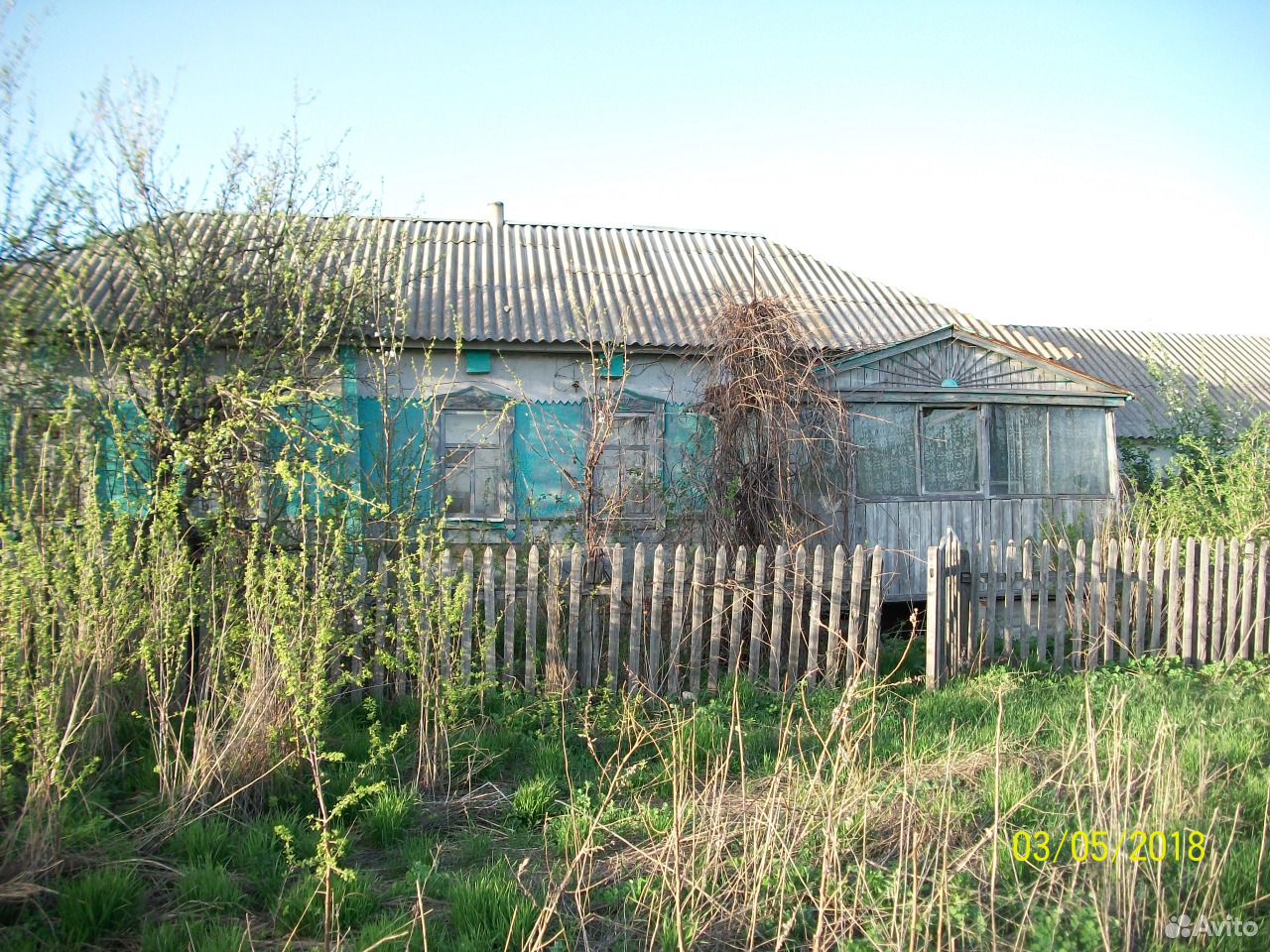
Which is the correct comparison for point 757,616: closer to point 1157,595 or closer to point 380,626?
point 380,626

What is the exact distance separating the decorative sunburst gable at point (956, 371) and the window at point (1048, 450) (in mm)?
338

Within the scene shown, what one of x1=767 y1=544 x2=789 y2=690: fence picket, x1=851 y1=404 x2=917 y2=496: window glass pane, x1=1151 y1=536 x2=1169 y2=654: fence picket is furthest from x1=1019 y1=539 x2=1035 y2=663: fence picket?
x1=851 y1=404 x2=917 y2=496: window glass pane

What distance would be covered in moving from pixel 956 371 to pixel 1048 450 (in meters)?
1.73

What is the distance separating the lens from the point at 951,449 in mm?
11109

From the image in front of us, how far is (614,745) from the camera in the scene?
4988mm

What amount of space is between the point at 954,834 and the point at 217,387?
16.5 feet

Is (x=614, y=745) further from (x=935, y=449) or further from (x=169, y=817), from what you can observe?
(x=935, y=449)

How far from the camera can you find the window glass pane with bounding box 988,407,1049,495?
36.9 ft

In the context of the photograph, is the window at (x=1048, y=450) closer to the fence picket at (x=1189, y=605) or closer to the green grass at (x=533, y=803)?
the fence picket at (x=1189, y=605)

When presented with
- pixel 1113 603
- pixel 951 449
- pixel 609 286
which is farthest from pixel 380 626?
pixel 609 286

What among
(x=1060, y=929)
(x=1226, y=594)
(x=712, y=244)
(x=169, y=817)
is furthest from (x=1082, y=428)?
(x=169, y=817)

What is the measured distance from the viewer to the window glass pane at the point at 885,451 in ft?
35.0

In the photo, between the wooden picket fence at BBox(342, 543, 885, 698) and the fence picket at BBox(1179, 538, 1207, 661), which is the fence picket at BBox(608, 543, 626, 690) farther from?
the fence picket at BBox(1179, 538, 1207, 661)
